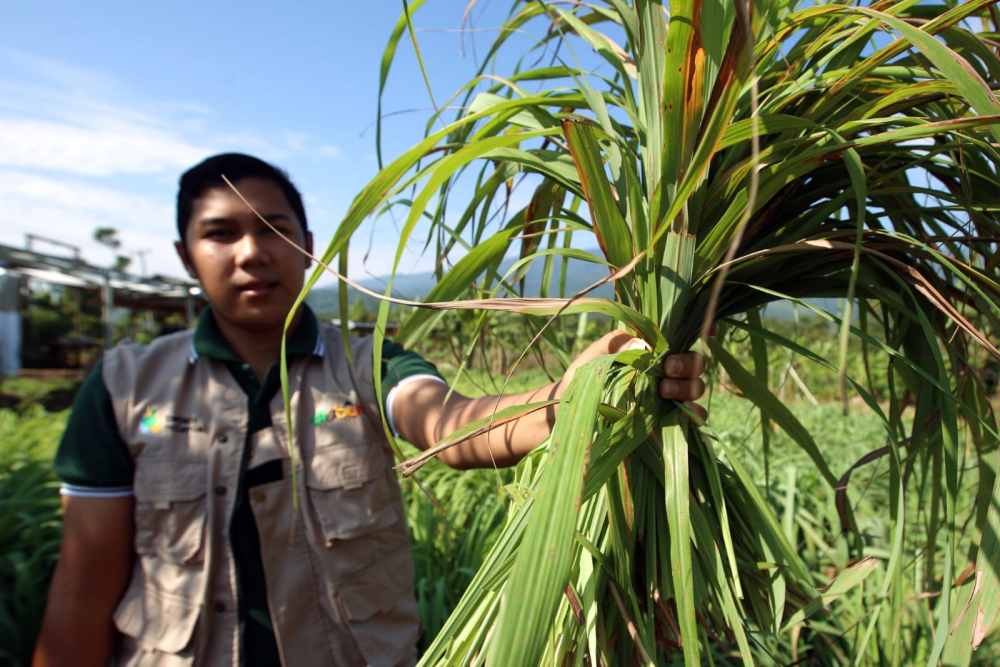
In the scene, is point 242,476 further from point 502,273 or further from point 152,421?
point 502,273

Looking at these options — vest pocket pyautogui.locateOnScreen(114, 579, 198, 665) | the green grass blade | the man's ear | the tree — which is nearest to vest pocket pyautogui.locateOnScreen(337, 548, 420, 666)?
vest pocket pyautogui.locateOnScreen(114, 579, 198, 665)

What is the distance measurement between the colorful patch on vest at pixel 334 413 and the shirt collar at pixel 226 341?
13 cm

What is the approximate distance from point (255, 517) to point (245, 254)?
0.51 metres

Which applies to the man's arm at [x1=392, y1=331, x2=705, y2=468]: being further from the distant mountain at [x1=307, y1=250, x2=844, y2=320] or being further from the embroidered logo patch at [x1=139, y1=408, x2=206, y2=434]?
the embroidered logo patch at [x1=139, y1=408, x2=206, y2=434]

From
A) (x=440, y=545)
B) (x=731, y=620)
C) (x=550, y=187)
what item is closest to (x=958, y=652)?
(x=731, y=620)

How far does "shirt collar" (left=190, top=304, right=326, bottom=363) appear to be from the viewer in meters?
1.28

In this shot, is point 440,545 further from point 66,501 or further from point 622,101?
point 622,101

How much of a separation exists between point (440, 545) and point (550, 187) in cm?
169

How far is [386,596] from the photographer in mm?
1254

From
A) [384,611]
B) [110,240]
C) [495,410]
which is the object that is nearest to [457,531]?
[384,611]

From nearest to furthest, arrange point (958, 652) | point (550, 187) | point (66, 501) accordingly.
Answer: point (958, 652) < point (550, 187) < point (66, 501)

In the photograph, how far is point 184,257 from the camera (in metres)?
1.34

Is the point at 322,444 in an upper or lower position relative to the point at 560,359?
lower

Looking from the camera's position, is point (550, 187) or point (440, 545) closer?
point (550, 187)
